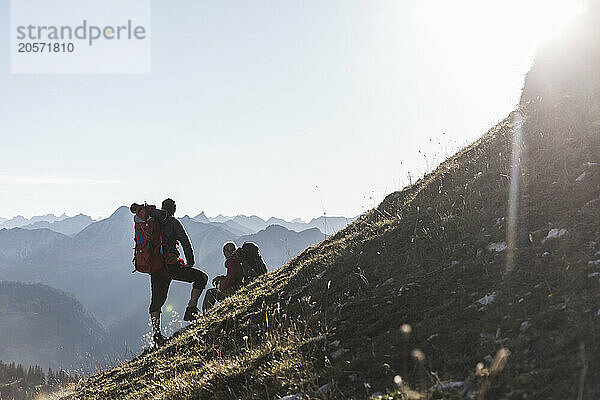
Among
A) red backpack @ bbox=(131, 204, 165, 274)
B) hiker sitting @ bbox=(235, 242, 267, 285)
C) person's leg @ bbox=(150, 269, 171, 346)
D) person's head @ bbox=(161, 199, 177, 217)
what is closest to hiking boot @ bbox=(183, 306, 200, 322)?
person's leg @ bbox=(150, 269, 171, 346)

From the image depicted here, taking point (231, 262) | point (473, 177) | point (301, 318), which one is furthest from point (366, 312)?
point (231, 262)

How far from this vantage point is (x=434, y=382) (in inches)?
166

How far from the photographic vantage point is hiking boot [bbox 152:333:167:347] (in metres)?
11.2

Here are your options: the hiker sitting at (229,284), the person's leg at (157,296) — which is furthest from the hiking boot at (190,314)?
the hiker sitting at (229,284)

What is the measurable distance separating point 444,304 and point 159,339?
319 inches

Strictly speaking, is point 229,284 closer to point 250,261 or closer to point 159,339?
point 250,261

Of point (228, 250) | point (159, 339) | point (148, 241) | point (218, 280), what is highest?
point (148, 241)

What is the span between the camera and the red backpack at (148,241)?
432 inches

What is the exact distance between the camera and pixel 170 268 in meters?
11.4

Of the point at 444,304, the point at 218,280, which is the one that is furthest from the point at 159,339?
the point at 444,304

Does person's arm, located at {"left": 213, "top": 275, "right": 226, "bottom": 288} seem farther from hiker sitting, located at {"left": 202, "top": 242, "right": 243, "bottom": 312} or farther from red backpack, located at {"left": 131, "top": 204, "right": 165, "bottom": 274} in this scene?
red backpack, located at {"left": 131, "top": 204, "right": 165, "bottom": 274}

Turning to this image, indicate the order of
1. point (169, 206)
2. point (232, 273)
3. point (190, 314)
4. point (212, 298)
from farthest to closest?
point (212, 298)
point (232, 273)
point (190, 314)
point (169, 206)

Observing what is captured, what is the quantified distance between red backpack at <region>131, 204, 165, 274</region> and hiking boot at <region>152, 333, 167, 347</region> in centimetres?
169

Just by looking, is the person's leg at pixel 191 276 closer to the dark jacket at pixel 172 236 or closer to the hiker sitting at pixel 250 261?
the dark jacket at pixel 172 236
